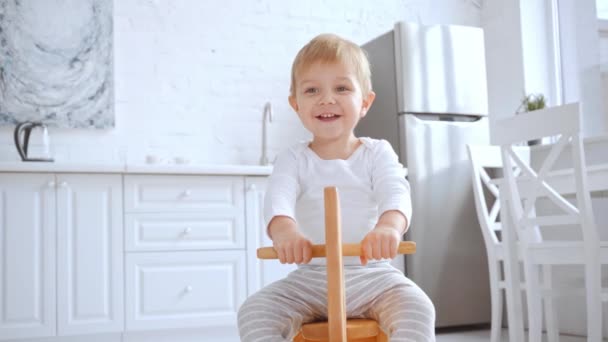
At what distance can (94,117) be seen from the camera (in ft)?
11.9

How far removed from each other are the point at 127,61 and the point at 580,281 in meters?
2.42

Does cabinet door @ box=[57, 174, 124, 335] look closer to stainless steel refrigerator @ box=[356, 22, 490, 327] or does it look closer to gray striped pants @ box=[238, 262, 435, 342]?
stainless steel refrigerator @ box=[356, 22, 490, 327]

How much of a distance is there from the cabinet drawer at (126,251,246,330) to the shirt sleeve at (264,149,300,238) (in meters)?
1.89

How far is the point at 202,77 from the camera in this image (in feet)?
12.8

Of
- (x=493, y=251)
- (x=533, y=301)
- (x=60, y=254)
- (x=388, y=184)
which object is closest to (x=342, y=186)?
(x=388, y=184)

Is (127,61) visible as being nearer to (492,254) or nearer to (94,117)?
(94,117)

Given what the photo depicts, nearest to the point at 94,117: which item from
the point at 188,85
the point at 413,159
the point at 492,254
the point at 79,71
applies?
the point at 79,71

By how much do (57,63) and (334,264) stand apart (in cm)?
289

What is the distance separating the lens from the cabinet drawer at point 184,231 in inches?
127

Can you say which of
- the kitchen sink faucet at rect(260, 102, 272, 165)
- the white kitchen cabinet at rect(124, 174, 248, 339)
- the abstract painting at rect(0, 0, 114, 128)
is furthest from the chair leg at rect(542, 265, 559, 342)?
the abstract painting at rect(0, 0, 114, 128)

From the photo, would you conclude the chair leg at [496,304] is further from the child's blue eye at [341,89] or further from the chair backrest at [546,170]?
the child's blue eye at [341,89]

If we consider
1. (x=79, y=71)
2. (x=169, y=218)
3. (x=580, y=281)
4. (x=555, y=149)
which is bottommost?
(x=580, y=281)

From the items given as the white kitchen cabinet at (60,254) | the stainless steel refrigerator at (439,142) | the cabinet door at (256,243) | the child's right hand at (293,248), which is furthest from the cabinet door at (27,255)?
the child's right hand at (293,248)

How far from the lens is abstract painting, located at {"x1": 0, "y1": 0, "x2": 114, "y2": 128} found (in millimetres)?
3516
